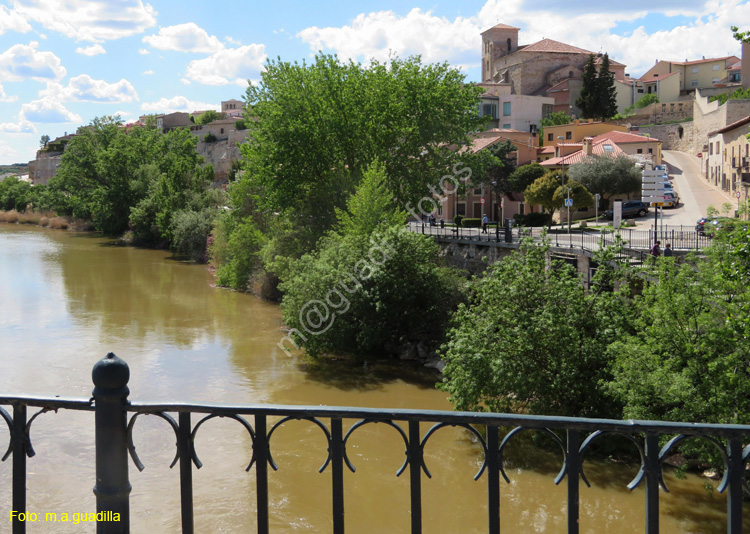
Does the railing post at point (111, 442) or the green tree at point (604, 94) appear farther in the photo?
the green tree at point (604, 94)

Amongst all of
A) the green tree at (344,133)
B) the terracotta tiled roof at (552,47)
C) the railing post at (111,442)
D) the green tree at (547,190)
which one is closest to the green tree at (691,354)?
the railing post at (111,442)

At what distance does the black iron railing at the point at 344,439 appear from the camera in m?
2.42

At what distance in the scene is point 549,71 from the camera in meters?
75.2

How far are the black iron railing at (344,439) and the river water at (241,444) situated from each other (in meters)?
8.55

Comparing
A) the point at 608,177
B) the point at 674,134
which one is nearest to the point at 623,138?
the point at 674,134

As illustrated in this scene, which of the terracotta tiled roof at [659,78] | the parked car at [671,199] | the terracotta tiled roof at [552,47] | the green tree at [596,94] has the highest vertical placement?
the terracotta tiled roof at [552,47]

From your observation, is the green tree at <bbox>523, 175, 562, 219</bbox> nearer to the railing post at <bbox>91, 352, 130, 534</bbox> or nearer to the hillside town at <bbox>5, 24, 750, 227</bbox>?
the hillside town at <bbox>5, 24, 750, 227</bbox>

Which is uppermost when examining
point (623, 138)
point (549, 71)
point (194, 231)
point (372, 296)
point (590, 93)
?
point (549, 71)

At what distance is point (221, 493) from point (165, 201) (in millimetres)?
37130

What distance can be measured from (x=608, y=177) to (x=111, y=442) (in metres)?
41.9

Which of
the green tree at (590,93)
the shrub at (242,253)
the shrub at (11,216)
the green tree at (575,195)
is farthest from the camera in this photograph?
the shrub at (11,216)

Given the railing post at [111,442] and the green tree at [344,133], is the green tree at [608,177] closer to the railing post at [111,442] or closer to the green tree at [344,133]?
the green tree at [344,133]

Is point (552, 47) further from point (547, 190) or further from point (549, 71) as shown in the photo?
point (547, 190)

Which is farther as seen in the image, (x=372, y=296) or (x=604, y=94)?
(x=604, y=94)
